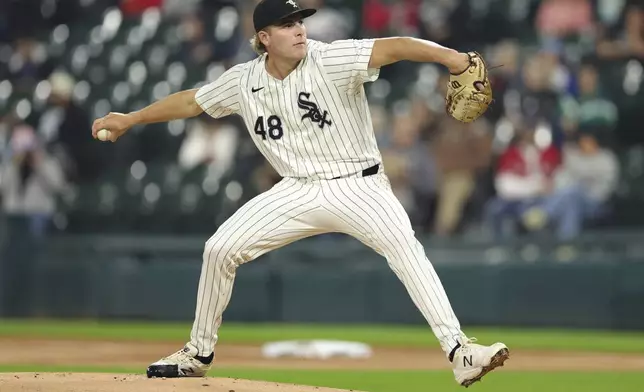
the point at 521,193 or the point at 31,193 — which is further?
the point at 31,193

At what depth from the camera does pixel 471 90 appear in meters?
5.51

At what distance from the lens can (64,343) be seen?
11.0 meters

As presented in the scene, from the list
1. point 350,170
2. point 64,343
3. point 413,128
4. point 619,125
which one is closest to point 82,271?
point 64,343

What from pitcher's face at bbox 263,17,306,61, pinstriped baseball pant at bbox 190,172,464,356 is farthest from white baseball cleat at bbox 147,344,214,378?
pitcher's face at bbox 263,17,306,61

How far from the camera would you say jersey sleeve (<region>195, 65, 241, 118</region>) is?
6.02m

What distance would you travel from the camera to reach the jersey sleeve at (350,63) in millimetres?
5602

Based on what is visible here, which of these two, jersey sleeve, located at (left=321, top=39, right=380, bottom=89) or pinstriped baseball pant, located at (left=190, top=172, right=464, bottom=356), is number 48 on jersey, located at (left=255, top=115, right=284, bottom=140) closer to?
pinstriped baseball pant, located at (left=190, top=172, right=464, bottom=356)

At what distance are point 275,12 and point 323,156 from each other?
2.16 ft

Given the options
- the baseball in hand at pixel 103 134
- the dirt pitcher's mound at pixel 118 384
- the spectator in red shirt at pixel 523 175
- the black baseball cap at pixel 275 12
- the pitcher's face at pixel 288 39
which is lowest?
the dirt pitcher's mound at pixel 118 384

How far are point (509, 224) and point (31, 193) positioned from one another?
4.66m

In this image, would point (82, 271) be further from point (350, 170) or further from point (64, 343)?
point (350, 170)

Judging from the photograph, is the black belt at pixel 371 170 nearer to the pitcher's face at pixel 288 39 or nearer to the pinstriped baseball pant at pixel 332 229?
the pinstriped baseball pant at pixel 332 229

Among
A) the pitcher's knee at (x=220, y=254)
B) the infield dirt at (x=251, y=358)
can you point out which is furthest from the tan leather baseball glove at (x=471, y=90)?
the infield dirt at (x=251, y=358)

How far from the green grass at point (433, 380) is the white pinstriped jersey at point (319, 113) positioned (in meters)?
1.78
